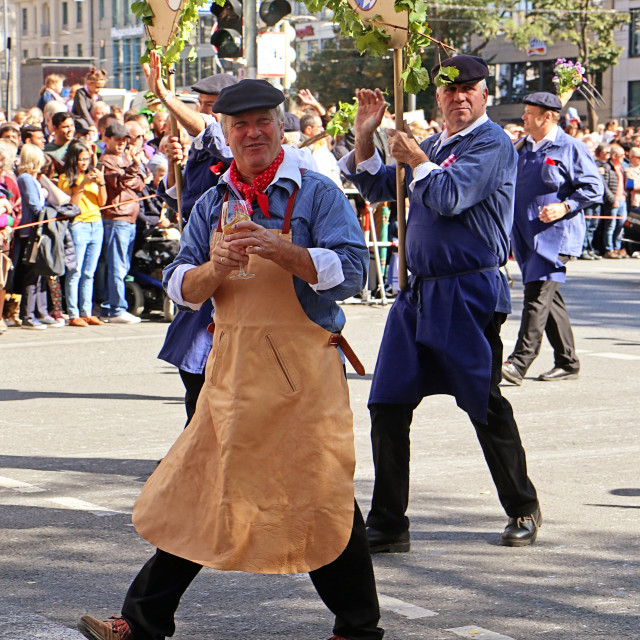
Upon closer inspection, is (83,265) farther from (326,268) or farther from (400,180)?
(326,268)

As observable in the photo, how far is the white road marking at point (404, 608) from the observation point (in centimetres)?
488

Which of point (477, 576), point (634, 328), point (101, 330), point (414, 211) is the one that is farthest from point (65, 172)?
point (477, 576)

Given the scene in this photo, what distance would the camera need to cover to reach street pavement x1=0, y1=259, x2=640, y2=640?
15.9ft

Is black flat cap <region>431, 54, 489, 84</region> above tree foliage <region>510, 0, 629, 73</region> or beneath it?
beneath

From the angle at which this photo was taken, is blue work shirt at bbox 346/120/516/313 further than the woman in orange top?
No

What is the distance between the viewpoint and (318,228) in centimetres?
429

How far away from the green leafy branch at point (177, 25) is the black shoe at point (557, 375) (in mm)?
4661

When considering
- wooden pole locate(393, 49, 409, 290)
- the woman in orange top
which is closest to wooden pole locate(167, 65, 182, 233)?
wooden pole locate(393, 49, 409, 290)

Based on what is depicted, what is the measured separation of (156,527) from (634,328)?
34.3 ft

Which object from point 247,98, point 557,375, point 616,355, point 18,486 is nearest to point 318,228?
point 247,98

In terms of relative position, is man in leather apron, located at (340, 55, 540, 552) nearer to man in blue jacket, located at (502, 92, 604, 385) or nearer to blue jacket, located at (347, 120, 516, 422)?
blue jacket, located at (347, 120, 516, 422)

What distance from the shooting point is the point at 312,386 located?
4.21 metres

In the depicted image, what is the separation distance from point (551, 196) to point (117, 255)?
5.47 metres

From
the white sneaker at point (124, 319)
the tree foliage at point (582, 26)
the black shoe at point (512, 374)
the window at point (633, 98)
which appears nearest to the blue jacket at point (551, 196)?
the black shoe at point (512, 374)
